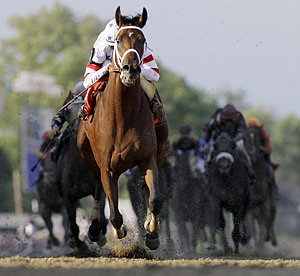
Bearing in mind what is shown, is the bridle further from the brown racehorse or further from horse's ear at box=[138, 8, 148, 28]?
horse's ear at box=[138, 8, 148, 28]

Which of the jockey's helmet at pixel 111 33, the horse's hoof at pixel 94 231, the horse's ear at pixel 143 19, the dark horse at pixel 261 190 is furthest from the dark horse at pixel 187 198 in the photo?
the horse's ear at pixel 143 19

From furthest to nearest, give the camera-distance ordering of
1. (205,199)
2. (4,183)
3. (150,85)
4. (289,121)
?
(289,121)
(4,183)
(205,199)
(150,85)

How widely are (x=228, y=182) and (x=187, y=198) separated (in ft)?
10.4

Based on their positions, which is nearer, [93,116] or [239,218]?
[93,116]

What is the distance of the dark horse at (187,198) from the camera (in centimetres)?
1931

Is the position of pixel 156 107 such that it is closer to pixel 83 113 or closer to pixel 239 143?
pixel 83 113

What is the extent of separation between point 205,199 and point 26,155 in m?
13.7

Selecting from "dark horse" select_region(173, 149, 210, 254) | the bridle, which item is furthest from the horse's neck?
"dark horse" select_region(173, 149, 210, 254)

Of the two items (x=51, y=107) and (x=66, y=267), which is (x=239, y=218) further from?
(x=51, y=107)

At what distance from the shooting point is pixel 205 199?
1930 centimetres

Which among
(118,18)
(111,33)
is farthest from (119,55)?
(111,33)

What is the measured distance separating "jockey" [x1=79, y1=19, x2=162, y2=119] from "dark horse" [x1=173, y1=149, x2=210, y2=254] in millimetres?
7509

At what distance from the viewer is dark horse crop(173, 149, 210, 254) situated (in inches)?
760

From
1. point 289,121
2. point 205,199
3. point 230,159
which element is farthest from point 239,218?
point 289,121
